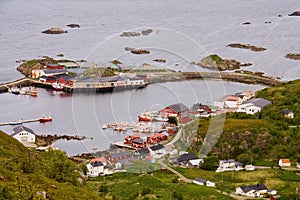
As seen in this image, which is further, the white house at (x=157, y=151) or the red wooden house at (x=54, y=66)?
the red wooden house at (x=54, y=66)

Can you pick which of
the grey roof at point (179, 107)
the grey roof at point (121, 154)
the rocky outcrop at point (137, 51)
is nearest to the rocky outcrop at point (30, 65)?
the rocky outcrop at point (137, 51)

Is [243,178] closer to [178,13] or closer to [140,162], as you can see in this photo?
[140,162]

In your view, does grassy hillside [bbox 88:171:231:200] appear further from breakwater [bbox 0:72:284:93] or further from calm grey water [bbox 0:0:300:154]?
breakwater [bbox 0:72:284:93]

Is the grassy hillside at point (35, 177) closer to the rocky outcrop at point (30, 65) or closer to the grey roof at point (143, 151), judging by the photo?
the grey roof at point (143, 151)

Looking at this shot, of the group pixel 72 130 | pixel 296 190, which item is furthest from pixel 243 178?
pixel 72 130

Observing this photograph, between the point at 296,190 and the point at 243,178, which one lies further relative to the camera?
the point at 243,178

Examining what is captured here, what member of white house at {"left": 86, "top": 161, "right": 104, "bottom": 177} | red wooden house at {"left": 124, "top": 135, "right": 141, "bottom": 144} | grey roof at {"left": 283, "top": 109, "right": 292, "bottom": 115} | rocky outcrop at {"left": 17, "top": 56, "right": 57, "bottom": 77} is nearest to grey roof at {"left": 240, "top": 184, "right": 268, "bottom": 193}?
white house at {"left": 86, "top": 161, "right": 104, "bottom": 177}

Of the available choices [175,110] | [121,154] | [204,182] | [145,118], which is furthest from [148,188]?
[175,110]

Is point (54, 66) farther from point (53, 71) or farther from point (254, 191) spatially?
point (254, 191)
